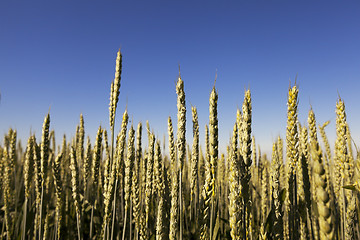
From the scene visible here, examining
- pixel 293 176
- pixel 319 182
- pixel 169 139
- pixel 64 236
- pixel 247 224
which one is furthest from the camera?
pixel 64 236

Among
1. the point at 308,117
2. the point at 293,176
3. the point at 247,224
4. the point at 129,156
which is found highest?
the point at 308,117

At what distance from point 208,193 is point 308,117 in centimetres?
176

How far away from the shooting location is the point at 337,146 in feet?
7.89

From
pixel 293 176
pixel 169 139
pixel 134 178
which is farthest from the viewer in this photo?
pixel 169 139

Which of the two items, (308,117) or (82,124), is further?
(82,124)

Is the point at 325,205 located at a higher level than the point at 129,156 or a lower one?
lower

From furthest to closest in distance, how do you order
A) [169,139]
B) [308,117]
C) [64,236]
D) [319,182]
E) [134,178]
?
[64,236] < [308,117] < [169,139] < [134,178] < [319,182]

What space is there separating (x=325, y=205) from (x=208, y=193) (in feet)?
2.41

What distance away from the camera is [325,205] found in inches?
34.8

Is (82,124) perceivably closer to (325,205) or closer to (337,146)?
(337,146)

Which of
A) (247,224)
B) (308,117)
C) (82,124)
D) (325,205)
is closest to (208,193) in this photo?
(247,224)

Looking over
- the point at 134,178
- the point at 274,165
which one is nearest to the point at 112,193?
the point at 134,178

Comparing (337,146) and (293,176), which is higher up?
→ (337,146)

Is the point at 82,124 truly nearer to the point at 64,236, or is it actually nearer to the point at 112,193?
the point at 64,236
